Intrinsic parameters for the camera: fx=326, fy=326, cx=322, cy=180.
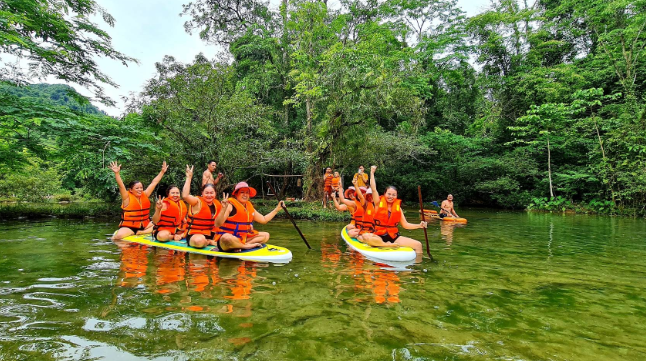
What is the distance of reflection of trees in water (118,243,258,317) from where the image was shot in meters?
3.42

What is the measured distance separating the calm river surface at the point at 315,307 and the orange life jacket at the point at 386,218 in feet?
3.11

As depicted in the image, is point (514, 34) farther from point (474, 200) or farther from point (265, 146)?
point (265, 146)

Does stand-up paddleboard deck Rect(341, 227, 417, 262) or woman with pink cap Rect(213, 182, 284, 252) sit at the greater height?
woman with pink cap Rect(213, 182, 284, 252)

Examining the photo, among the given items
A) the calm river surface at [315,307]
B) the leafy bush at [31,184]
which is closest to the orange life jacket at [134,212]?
the calm river surface at [315,307]

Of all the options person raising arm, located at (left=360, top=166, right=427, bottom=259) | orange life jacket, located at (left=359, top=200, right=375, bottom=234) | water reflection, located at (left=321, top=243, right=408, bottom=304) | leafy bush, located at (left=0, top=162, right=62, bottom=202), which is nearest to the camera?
water reflection, located at (left=321, top=243, right=408, bottom=304)

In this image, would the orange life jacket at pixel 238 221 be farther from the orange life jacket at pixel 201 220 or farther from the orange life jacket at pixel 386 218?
the orange life jacket at pixel 386 218

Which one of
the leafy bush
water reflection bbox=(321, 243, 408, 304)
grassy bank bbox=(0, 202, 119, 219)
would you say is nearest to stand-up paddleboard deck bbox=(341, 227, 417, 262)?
water reflection bbox=(321, 243, 408, 304)

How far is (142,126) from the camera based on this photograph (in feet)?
35.5

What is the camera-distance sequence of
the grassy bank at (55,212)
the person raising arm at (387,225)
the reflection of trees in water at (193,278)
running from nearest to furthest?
the reflection of trees in water at (193,278) → the person raising arm at (387,225) → the grassy bank at (55,212)

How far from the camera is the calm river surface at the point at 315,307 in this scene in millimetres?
2494

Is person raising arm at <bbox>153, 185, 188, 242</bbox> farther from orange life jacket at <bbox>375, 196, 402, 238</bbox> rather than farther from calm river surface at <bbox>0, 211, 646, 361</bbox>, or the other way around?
orange life jacket at <bbox>375, 196, 402, 238</bbox>

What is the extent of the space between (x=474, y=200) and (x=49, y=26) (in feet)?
80.8

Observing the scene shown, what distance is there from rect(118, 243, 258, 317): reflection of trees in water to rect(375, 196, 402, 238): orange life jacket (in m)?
2.57

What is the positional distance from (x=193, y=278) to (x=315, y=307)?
1.96 meters
